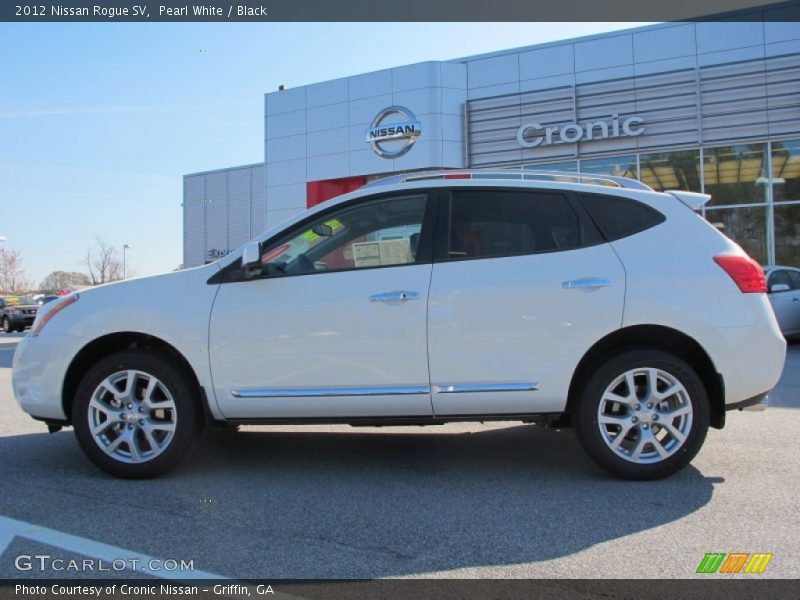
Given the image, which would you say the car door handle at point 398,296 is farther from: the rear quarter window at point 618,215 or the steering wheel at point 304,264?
the rear quarter window at point 618,215

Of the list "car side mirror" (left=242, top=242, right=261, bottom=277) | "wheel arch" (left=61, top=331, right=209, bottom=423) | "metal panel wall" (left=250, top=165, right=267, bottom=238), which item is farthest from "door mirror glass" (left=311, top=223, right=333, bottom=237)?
"metal panel wall" (left=250, top=165, right=267, bottom=238)

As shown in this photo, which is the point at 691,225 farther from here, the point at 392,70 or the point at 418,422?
the point at 392,70

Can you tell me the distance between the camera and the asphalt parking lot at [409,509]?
3.12 meters

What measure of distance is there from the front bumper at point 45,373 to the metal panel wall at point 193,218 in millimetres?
28289

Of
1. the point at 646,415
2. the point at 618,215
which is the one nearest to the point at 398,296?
the point at 618,215

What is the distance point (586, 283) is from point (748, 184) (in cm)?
1510

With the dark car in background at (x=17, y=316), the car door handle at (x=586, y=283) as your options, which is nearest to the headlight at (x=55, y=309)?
the car door handle at (x=586, y=283)

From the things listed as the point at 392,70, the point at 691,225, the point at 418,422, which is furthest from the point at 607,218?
the point at 392,70

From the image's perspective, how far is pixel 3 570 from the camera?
303 centimetres

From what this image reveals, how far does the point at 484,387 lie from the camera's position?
4.18 meters

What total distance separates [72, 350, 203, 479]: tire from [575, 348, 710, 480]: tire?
8.25 ft

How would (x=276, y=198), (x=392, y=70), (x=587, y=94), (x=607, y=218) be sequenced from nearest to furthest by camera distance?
(x=607, y=218) < (x=587, y=94) < (x=392, y=70) < (x=276, y=198)

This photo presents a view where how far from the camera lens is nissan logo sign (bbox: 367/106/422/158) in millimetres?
19750

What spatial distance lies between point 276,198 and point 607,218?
1900cm
